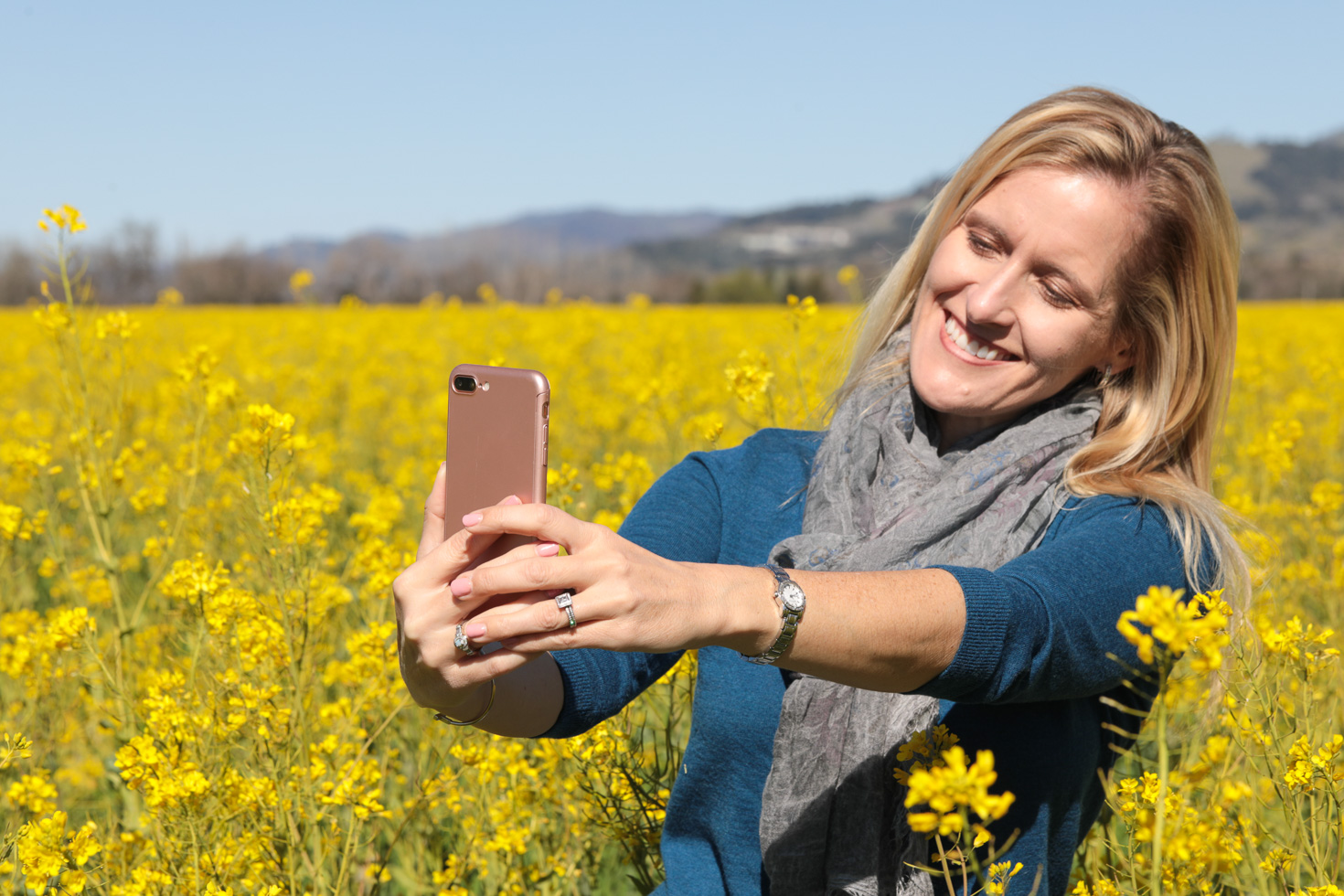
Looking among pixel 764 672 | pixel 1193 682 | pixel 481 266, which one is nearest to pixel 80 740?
pixel 764 672

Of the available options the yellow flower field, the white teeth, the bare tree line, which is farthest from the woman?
the bare tree line

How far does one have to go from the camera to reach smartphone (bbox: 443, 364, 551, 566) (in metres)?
1.06

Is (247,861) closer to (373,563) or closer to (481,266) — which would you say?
(373,563)

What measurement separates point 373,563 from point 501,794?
1.93 feet

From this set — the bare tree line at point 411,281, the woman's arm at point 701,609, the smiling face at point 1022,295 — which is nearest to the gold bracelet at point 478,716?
the woman's arm at point 701,609

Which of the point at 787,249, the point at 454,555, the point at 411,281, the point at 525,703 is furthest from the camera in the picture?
the point at 787,249

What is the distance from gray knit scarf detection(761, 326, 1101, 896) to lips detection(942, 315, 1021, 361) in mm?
111

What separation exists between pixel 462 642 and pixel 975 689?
0.51m

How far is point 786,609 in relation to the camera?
91 cm

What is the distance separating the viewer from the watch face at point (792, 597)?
91 centimetres

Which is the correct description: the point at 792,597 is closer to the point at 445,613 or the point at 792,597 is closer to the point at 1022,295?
the point at 445,613

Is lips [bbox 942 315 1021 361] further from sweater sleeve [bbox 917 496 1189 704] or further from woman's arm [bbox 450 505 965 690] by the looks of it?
woman's arm [bbox 450 505 965 690]

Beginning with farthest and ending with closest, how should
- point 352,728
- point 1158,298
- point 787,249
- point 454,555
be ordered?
point 787,249 → point 352,728 → point 1158,298 → point 454,555

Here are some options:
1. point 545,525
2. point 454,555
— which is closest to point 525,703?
point 454,555
